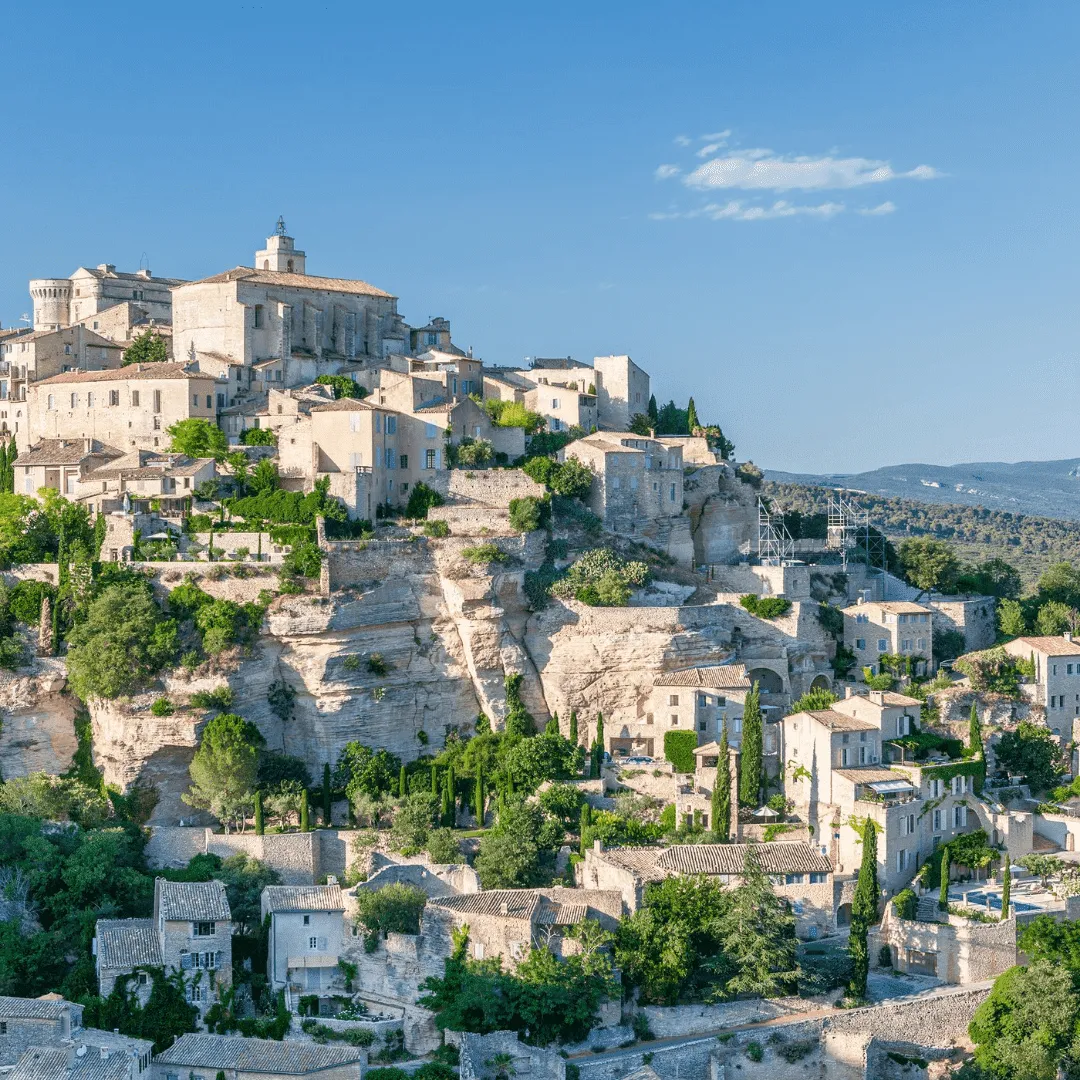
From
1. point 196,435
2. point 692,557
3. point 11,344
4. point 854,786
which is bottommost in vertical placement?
point 854,786

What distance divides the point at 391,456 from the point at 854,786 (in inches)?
741

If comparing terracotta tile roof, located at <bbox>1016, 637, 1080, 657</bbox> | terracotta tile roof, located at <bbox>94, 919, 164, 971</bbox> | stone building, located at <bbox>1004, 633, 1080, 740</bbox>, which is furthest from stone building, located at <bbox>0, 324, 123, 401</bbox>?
stone building, located at <bbox>1004, 633, 1080, 740</bbox>

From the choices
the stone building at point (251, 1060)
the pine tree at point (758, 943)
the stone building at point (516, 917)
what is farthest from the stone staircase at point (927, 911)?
the stone building at point (251, 1060)

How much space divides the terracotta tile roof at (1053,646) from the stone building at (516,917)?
65.5 feet

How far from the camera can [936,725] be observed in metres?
56.2

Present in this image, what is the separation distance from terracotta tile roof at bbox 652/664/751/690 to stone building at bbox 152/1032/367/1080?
17659 millimetres

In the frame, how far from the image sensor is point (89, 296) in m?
73.7

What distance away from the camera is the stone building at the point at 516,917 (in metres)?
44.1

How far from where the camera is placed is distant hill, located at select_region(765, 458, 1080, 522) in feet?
548


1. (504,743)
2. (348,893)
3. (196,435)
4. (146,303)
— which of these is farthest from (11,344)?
(348,893)

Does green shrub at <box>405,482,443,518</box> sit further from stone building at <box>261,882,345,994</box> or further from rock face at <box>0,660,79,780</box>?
stone building at <box>261,882,345,994</box>

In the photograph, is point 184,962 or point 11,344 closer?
point 184,962

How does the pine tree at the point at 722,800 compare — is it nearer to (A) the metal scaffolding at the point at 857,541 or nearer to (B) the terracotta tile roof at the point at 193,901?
(B) the terracotta tile roof at the point at 193,901

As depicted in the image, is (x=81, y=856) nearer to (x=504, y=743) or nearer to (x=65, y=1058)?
(x=65, y=1058)
